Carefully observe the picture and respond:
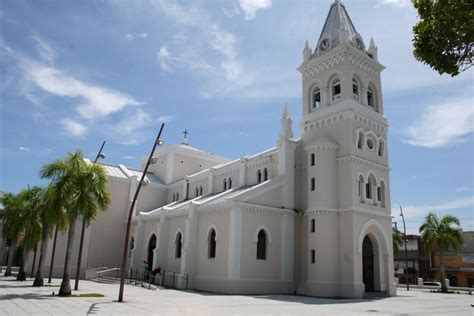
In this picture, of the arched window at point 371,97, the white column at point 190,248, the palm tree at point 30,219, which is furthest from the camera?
the arched window at point 371,97

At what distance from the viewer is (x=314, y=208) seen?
30.0 meters

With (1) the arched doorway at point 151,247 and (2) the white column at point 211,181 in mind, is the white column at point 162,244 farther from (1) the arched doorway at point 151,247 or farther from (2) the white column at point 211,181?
(2) the white column at point 211,181

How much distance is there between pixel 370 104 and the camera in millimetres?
34719

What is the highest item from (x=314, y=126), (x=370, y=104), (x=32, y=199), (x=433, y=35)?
(x=370, y=104)

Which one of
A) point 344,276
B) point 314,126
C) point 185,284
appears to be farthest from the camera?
point 314,126

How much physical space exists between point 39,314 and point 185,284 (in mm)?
16817

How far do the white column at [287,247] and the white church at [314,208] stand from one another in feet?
0.25

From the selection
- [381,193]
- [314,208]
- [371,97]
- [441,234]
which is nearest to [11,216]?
[314,208]

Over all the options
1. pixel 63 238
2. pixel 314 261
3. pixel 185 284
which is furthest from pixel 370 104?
pixel 63 238

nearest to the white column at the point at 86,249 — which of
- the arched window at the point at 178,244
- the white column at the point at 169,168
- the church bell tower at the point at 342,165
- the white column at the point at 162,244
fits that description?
the white column at the point at 162,244

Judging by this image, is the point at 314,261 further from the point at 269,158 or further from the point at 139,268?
the point at 139,268

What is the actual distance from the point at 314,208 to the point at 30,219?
70.7 feet

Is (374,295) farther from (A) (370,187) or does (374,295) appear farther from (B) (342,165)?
(B) (342,165)

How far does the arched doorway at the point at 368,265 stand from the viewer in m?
31.2
